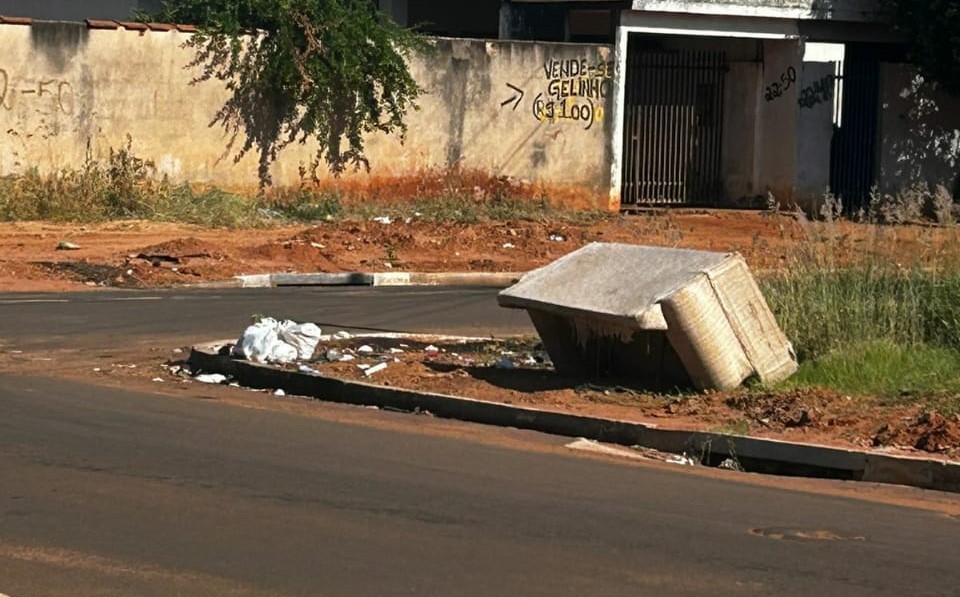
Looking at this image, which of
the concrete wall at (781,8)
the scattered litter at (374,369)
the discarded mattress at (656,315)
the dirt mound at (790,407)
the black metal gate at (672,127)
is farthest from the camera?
the black metal gate at (672,127)

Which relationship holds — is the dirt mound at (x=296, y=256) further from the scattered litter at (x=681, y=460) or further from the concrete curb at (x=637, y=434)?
the scattered litter at (x=681, y=460)

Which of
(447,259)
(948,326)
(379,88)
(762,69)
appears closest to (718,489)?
(948,326)

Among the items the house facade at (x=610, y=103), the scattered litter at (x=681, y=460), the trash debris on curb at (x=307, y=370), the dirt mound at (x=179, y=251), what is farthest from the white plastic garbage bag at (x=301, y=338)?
the house facade at (x=610, y=103)

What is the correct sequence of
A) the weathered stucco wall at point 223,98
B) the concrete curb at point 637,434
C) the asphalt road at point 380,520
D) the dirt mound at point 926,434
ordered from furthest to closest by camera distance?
the weathered stucco wall at point 223,98 < the dirt mound at point 926,434 < the concrete curb at point 637,434 < the asphalt road at point 380,520

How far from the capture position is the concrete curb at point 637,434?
10.2m

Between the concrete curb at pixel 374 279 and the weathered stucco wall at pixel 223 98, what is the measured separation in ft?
19.1

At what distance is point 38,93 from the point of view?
25359mm

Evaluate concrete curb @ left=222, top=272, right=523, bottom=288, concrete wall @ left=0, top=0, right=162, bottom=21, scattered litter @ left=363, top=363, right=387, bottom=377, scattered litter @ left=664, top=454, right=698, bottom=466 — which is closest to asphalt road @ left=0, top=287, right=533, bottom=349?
concrete curb @ left=222, top=272, right=523, bottom=288

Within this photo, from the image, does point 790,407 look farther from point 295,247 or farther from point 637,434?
point 295,247

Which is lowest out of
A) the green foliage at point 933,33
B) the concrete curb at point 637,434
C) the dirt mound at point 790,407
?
the concrete curb at point 637,434

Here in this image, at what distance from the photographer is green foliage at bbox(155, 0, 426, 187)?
27094 millimetres

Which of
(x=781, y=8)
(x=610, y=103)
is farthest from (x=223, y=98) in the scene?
(x=781, y=8)

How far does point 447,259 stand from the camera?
23.6 meters

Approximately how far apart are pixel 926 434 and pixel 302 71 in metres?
17.8
